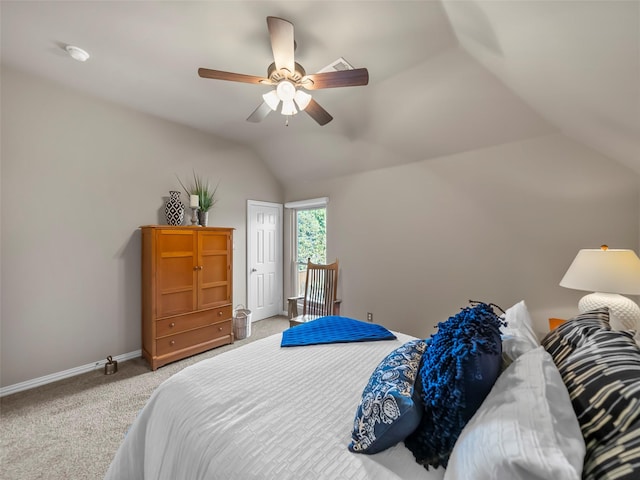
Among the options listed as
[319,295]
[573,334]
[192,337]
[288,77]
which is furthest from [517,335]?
[192,337]

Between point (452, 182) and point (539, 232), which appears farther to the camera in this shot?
point (452, 182)

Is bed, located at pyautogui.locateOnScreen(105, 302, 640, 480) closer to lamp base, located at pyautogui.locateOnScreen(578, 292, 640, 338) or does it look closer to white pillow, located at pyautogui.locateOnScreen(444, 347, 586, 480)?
white pillow, located at pyautogui.locateOnScreen(444, 347, 586, 480)

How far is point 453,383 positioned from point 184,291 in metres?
2.92

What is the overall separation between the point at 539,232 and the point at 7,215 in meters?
4.75

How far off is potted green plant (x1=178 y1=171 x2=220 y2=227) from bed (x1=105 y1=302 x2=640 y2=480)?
223cm

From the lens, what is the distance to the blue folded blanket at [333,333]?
172 centimetres

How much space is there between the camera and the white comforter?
82cm

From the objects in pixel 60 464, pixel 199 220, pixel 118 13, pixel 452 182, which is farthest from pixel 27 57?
pixel 452 182

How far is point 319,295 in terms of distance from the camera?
350cm

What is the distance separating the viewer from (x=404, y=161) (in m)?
3.20

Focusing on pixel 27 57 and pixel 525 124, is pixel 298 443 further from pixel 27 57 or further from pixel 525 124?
pixel 27 57

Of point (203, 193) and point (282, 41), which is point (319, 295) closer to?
point (203, 193)

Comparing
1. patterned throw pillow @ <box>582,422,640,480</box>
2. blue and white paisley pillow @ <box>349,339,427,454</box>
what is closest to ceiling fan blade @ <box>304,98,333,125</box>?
blue and white paisley pillow @ <box>349,339,427,454</box>

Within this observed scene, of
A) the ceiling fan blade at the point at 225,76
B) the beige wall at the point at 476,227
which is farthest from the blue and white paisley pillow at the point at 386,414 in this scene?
the beige wall at the point at 476,227
